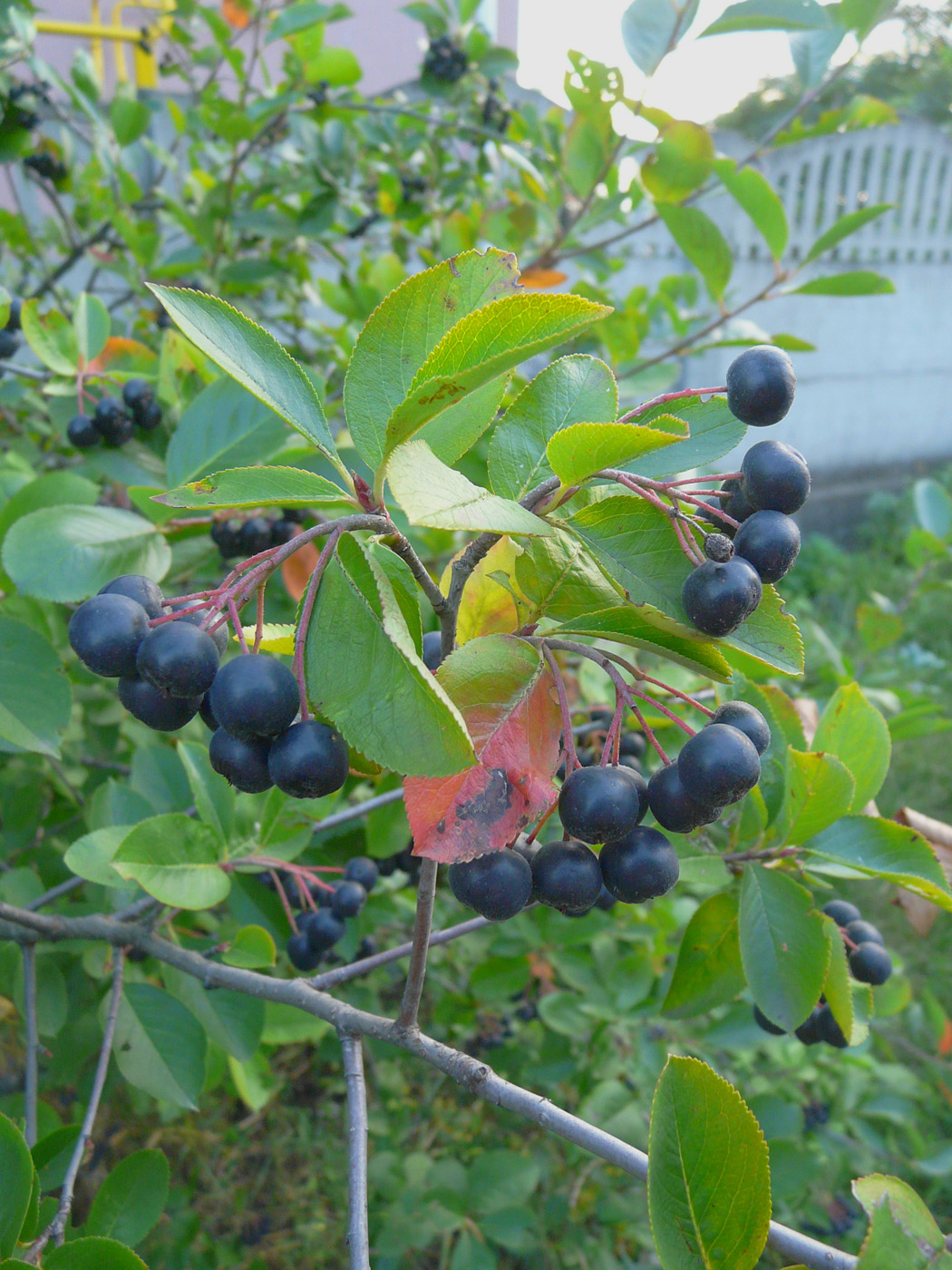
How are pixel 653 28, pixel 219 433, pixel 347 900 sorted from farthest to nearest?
pixel 653 28, pixel 347 900, pixel 219 433

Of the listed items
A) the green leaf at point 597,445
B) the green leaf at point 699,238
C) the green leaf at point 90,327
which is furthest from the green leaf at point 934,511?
the green leaf at point 597,445

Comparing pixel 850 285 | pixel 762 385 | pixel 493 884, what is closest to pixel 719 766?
pixel 493 884

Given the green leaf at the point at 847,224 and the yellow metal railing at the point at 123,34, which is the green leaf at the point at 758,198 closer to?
the green leaf at the point at 847,224

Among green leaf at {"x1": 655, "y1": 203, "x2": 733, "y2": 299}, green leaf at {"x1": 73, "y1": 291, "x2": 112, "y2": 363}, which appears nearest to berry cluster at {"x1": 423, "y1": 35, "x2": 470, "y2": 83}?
green leaf at {"x1": 655, "y1": 203, "x2": 733, "y2": 299}

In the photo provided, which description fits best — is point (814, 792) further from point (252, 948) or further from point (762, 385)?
point (252, 948)

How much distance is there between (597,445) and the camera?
2.10 feet

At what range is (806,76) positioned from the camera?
2467 millimetres

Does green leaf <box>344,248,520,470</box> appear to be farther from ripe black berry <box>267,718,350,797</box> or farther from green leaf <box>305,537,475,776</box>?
ripe black berry <box>267,718,350,797</box>

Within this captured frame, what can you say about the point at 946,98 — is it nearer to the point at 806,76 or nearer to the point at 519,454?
the point at 806,76

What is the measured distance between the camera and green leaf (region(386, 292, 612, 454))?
1.94 ft

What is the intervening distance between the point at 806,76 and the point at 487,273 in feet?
7.68

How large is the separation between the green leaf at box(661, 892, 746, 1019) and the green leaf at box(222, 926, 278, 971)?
0.59 m

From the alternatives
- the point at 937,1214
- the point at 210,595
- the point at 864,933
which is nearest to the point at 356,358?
the point at 210,595

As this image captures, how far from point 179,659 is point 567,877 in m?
0.41
